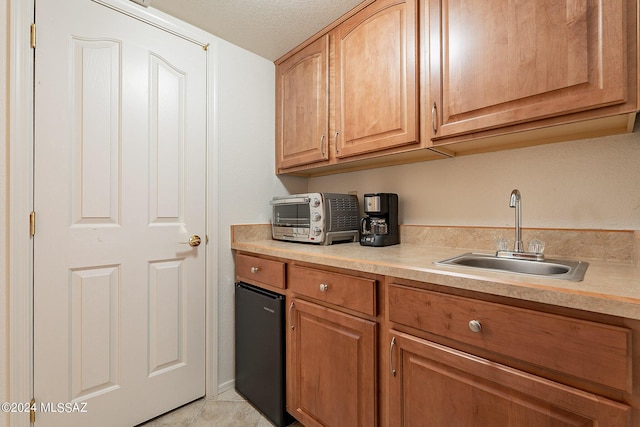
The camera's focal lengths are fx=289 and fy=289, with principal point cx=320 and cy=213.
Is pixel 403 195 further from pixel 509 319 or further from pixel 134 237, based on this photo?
pixel 134 237

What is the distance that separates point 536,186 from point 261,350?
1.59 metres

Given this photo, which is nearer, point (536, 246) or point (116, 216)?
point (536, 246)

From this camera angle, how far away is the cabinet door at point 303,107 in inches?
68.9

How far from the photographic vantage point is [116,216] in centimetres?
144

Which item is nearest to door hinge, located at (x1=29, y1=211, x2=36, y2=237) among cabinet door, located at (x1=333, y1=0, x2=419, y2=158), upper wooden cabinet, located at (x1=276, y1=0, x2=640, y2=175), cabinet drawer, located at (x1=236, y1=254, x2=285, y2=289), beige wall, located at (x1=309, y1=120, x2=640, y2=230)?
cabinet drawer, located at (x1=236, y1=254, x2=285, y2=289)

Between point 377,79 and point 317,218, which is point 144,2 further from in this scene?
point 317,218

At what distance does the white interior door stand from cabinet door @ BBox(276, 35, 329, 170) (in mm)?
530

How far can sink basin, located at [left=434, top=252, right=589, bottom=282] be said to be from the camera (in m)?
1.04

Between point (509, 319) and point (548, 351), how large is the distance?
10cm

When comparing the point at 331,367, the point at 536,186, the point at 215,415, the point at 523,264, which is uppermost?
the point at 536,186

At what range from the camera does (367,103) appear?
4.95ft

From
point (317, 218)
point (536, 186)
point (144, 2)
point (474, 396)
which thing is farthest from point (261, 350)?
point (144, 2)

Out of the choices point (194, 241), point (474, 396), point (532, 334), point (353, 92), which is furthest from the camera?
point (194, 241)

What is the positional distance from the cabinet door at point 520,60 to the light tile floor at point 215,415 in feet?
5.63
